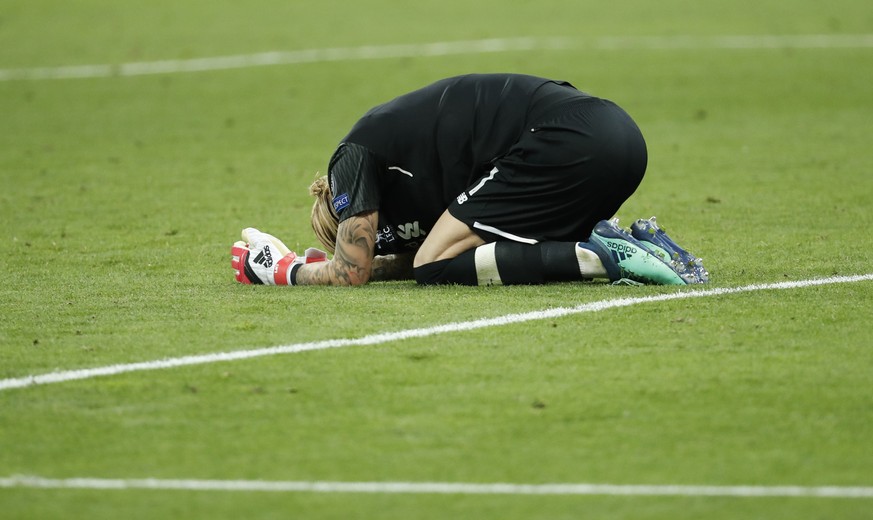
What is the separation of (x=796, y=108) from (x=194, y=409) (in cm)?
1246

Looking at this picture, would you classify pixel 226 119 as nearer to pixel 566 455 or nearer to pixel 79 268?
pixel 79 268

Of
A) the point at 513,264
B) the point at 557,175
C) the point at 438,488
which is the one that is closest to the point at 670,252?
the point at 557,175

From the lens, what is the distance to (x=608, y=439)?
4.88 metres

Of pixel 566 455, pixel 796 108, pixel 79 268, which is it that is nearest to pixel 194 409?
pixel 566 455

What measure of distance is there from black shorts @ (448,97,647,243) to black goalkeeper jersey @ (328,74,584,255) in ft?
0.36

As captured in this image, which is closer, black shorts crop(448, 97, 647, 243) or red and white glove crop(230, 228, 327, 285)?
black shorts crop(448, 97, 647, 243)

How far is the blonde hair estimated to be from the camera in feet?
25.8

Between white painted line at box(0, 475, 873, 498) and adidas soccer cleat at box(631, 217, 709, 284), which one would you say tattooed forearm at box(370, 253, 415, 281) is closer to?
adidas soccer cleat at box(631, 217, 709, 284)

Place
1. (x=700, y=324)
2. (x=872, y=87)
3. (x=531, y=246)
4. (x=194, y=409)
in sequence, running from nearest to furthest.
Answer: (x=194, y=409), (x=700, y=324), (x=531, y=246), (x=872, y=87)

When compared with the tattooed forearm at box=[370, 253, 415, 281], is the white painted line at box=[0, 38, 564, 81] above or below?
above

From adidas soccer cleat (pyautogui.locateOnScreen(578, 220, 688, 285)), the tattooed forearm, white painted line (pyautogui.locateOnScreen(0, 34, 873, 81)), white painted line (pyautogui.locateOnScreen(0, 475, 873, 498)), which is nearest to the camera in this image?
white painted line (pyautogui.locateOnScreen(0, 475, 873, 498))

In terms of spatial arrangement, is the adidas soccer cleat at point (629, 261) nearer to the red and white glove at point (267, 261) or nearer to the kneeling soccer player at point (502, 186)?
the kneeling soccer player at point (502, 186)

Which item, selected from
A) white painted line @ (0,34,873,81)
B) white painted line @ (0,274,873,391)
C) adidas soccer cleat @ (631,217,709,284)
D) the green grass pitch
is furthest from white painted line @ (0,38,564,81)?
white painted line @ (0,274,873,391)

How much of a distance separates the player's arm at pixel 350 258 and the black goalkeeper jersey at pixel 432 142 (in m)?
0.07
